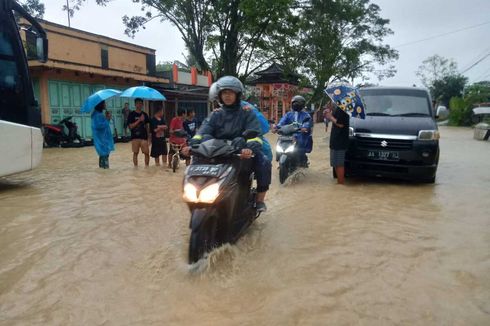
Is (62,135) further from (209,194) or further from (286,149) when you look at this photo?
(209,194)

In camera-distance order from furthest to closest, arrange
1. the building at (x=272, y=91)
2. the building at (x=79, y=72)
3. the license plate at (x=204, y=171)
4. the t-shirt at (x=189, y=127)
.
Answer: the building at (x=272, y=91) < the building at (x=79, y=72) < the t-shirt at (x=189, y=127) < the license plate at (x=204, y=171)

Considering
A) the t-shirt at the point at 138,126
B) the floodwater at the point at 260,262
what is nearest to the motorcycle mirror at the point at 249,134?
the floodwater at the point at 260,262

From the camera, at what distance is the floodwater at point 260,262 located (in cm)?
284

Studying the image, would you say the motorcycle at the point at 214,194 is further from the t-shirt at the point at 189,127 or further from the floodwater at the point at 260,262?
the t-shirt at the point at 189,127

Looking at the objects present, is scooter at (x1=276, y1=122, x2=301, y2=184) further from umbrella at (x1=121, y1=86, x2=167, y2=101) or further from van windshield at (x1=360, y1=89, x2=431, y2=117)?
umbrella at (x1=121, y1=86, x2=167, y2=101)

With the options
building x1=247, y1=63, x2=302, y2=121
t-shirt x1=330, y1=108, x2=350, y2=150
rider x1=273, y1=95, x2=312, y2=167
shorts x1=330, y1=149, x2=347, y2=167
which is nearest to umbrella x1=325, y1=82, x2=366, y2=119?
t-shirt x1=330, y1=108, x2=350, y2=150

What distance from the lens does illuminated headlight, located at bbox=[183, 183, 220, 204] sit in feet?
10.7

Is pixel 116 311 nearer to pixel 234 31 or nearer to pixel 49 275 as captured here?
pixel 49 275

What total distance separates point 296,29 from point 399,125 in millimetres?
12675

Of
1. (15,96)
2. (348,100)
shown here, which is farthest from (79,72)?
(348,100)

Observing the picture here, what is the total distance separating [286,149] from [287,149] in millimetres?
20

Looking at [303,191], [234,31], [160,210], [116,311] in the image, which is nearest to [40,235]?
[160,210]

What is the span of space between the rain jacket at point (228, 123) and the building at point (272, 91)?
29809 mm

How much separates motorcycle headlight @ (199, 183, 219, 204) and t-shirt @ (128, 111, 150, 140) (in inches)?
235
